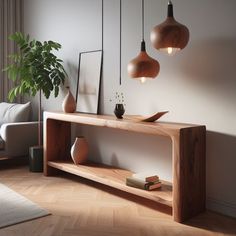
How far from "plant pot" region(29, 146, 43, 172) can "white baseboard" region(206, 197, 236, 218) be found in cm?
196

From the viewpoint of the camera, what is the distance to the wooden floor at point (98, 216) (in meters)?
2.24

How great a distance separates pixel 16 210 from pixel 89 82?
1631 mm

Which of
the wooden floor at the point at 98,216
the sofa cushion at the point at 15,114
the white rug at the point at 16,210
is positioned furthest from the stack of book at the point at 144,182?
the sofa cushion at the point at 15,114

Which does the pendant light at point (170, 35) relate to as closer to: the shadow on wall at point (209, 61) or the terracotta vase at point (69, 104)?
the shadow on wall at point (209, 61)

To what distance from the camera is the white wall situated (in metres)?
2.51

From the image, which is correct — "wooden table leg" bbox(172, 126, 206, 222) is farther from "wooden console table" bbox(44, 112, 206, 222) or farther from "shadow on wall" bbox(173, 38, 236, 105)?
"shadow on wall" bbox(173, 38, 236, 105)

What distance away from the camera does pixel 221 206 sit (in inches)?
102

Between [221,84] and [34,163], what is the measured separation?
7.43ft

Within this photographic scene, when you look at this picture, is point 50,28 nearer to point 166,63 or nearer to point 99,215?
point 166,63

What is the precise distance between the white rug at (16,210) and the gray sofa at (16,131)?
1.05 metres

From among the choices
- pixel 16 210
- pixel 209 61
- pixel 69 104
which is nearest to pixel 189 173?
pixel 209 61

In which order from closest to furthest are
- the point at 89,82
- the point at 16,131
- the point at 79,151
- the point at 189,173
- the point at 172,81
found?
the point at 189,173 → the point at 172,81 → the point at 79,151 → the point at 89,82 → the point at 16,131

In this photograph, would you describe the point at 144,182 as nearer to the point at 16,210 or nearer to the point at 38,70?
the point at 16,210

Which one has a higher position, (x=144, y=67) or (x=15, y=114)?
(x=144, y=67)
